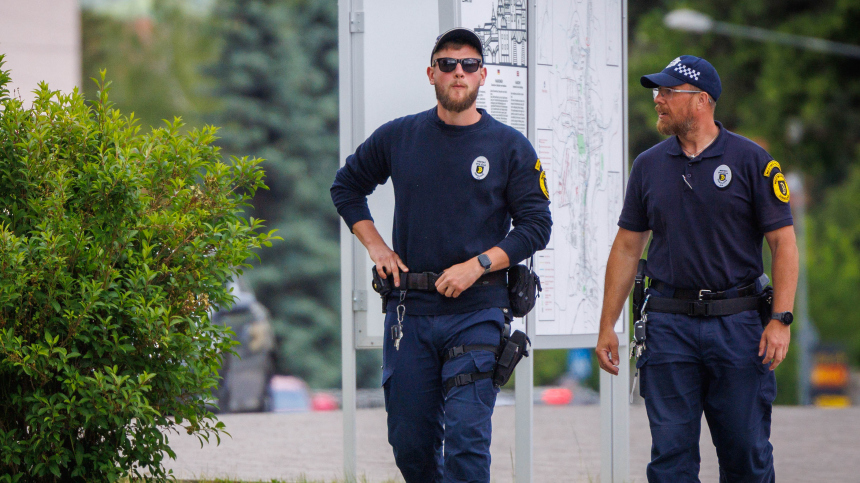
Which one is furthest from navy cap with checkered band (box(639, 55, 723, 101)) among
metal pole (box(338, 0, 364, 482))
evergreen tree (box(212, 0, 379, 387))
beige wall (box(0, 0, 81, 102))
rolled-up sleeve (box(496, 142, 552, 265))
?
evergreen tree (box(212, 0, 379, 387))

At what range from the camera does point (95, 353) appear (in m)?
5.03

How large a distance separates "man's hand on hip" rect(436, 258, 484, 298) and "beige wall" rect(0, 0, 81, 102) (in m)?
16.0

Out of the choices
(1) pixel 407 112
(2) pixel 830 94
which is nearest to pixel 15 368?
(1) pixel 407 112

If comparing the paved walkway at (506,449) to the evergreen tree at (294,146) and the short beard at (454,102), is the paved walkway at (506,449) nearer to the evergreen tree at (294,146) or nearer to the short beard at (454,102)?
the short beard at (454,102)

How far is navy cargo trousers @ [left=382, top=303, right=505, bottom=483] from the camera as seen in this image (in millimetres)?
4410

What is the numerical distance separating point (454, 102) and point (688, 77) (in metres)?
1.00

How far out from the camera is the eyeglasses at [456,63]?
461 cm

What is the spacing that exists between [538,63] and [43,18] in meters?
16.6

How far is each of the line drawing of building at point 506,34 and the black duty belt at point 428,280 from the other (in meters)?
1.53

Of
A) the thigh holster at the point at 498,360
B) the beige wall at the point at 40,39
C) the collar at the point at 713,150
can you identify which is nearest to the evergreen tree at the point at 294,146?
the beige wall at the point at 40,39

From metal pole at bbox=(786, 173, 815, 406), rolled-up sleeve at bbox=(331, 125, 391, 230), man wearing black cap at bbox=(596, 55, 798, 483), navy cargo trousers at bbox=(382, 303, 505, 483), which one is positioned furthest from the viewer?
metal pole at bbox=(786, 173, 815, 406)

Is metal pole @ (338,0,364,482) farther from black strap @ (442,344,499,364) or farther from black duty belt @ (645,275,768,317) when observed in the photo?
black duty belt @ (645,275,768,317)

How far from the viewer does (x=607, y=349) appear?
5035mm

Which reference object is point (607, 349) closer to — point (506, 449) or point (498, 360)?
point (498, 360)
